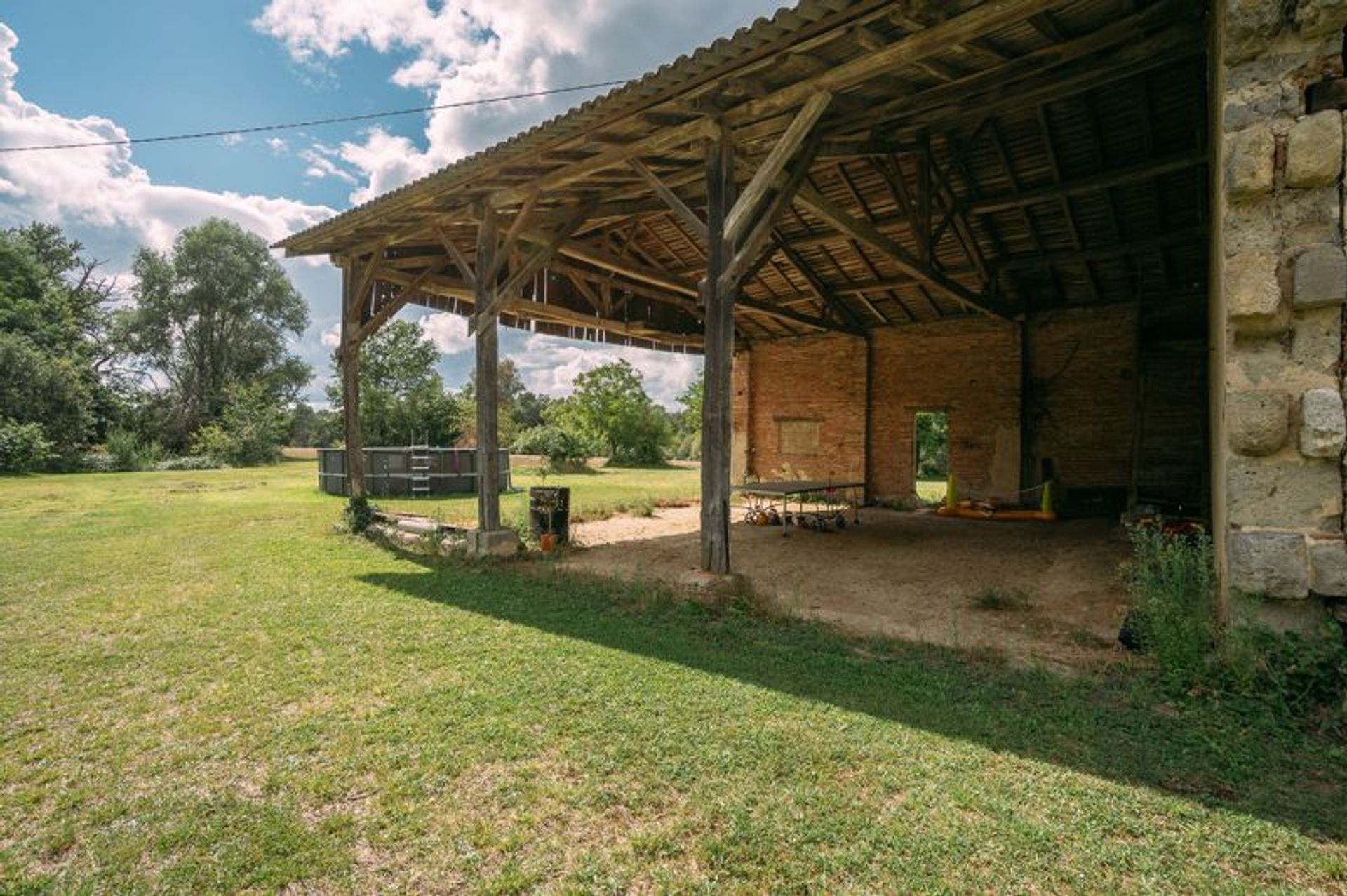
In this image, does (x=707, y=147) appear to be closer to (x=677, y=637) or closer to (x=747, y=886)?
(x=677, y=637)

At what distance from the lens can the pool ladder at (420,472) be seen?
14.9 metres

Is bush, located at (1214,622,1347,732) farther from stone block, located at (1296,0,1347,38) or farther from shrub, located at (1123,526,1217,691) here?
stone block, located at (1296,0,1347,38)

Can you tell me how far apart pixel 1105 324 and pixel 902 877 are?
41.6ft

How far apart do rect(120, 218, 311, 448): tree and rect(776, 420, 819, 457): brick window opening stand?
31522 mm

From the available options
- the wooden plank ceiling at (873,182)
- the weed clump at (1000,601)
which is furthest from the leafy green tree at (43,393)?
the weed clump at (1000,601)

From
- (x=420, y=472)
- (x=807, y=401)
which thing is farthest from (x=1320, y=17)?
(x=420, y=472)

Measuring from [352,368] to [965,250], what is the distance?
1020cm

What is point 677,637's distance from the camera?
446 cm

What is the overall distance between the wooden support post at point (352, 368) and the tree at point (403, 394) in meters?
18.5

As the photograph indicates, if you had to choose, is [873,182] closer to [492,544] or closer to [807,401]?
[807,401]

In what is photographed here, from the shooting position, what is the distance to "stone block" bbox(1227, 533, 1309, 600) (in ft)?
10.2

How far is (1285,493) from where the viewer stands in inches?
126

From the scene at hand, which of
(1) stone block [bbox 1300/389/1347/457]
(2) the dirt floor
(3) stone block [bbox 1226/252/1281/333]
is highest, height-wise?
(3) stone block [bbox 1226/252/1281/333]

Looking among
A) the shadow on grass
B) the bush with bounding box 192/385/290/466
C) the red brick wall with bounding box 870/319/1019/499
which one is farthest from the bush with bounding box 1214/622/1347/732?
the bush with bounding box 192/385/290/466
